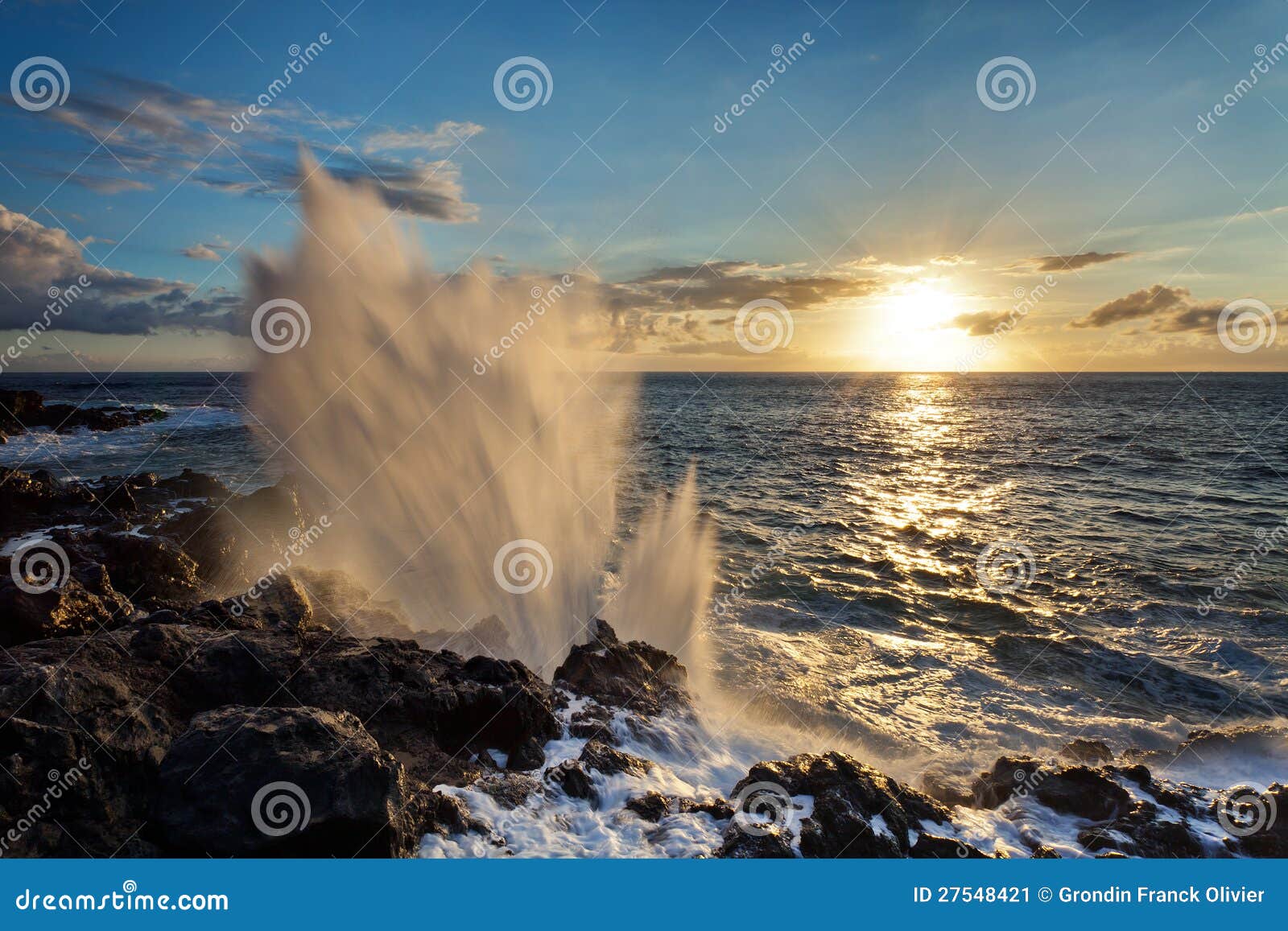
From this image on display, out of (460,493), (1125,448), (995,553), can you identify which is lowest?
(460,493)

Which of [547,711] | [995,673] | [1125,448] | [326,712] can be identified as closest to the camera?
[326,712]

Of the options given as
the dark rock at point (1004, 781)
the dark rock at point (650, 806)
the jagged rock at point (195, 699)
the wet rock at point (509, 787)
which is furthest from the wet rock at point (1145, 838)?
the jagged rock at point (195, 699)

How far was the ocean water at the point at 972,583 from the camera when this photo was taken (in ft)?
40.5

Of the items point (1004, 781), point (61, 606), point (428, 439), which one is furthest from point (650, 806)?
point (428, 439)

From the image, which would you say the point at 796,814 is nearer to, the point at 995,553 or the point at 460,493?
the point at 460,493

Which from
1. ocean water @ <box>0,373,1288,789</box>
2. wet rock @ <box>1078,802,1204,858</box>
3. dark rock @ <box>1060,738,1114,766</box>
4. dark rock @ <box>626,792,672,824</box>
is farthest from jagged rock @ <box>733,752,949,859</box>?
dark rock @ <box>1060,738,1114,766</box>

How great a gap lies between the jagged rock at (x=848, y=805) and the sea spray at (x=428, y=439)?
745 centimetres

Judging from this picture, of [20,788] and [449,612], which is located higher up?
[449,612]

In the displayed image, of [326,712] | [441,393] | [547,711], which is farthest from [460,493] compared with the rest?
[326,712]

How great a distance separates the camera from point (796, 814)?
7297 mm

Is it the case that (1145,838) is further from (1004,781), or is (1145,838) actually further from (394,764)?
(394,764)

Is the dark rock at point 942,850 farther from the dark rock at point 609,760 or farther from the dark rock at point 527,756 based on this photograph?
the dark rock at point 527,756

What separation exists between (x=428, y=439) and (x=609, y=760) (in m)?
12.3

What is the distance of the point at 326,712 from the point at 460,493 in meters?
11.9
